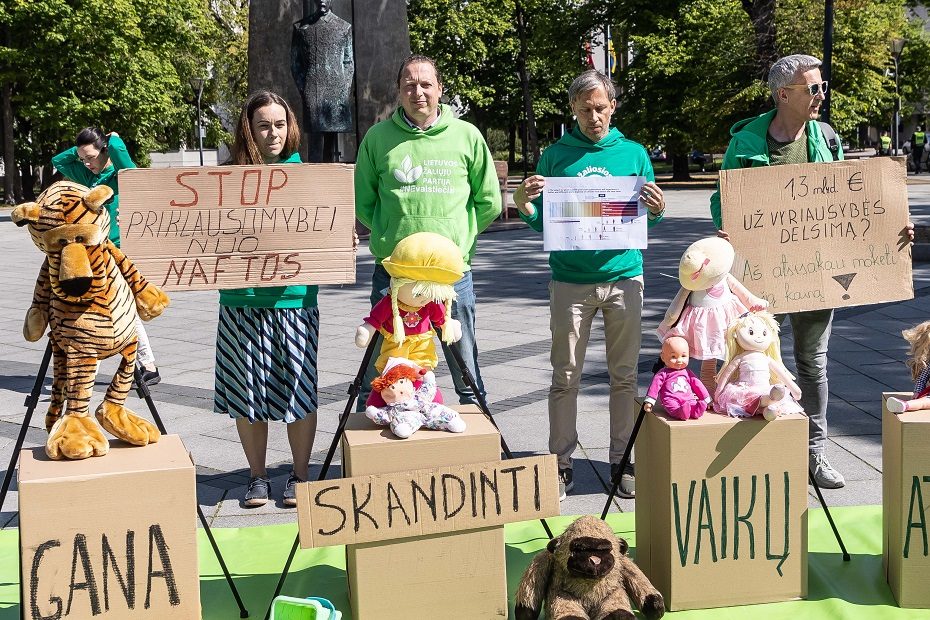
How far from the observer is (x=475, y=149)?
4.83 m

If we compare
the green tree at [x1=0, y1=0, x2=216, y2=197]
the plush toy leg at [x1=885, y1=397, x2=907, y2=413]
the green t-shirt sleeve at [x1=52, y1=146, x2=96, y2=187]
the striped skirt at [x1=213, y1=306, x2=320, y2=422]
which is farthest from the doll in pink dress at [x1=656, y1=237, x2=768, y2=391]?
the green tree at [x1=0, y1=0, x2=216, y2=197]

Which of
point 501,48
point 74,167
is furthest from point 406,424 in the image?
point 501,48

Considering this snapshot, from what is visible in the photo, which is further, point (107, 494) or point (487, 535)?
point (487, 535)

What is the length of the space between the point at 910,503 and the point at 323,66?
1169 cm

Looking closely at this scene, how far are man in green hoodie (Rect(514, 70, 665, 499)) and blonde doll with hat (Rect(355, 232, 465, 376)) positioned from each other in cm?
96

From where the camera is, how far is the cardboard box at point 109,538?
3.28m

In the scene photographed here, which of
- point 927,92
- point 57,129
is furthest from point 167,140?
point 927,92

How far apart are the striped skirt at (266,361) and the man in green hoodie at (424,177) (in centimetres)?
34

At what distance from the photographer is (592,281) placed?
488cm

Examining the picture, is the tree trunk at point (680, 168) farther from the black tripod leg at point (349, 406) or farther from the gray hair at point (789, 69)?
the black tripod leg at point (349, 406)

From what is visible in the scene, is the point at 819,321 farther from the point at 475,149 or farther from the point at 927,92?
the point at 927,92

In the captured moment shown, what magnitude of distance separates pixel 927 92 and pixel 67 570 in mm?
53559

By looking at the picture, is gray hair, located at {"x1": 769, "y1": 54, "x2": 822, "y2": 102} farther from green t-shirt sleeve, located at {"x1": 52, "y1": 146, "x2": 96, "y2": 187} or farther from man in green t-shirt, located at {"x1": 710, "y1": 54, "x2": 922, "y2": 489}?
green t-shirt sleeve, located at {"x1": 52, "y1": 146, "x2": 96, "y2": 187}

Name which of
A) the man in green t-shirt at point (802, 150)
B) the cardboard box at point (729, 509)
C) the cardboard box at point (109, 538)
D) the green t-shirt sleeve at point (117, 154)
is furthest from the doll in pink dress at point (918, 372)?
the green t-shirt sleeve at point (117, 154)
